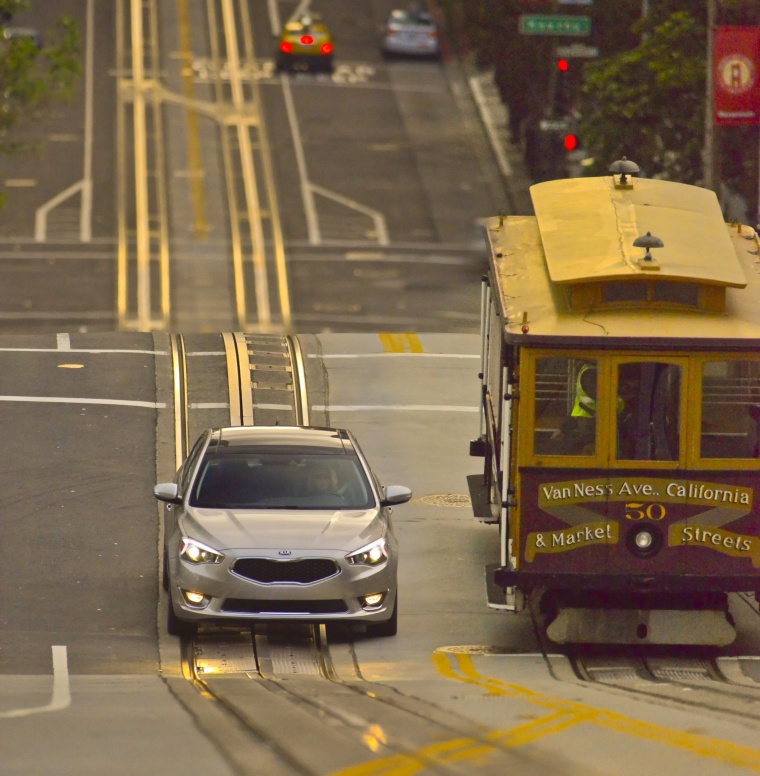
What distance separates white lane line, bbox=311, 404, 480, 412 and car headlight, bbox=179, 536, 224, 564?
329 inches

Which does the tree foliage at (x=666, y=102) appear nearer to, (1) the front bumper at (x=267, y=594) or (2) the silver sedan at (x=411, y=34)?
(1) the front bumper at (x=267, y=594)

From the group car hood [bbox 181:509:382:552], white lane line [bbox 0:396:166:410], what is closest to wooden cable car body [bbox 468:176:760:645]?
car hood [bbox 181:509:382:552]

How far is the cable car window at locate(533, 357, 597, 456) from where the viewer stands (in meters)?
13.7

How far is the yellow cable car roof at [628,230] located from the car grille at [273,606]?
3204mm

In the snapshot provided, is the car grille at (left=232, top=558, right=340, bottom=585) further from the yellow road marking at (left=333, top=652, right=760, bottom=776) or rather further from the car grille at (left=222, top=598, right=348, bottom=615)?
the yellow road marking at (left=333, top=652, right=760, bottom=776)

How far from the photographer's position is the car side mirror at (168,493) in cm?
1489

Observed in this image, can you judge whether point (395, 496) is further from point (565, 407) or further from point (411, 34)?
point (411, 34)

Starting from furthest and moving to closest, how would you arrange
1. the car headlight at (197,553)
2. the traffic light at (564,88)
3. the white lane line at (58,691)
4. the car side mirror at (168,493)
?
the traffic light at (564,88) < the car side mirror at (168,493) < the car headlight at (197,553) < the white lane line at (58,691)

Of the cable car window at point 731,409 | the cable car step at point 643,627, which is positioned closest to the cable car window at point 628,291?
the cable car window at point 731,409

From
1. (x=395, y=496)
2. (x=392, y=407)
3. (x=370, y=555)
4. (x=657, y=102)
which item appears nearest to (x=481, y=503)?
(x=395, y=496)

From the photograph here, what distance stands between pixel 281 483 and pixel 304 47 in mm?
43207

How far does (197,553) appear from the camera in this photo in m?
14.3

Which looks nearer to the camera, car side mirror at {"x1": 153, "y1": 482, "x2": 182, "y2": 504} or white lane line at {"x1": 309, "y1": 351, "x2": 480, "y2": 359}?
car side mirror at {"x1": 153, "y1": 482, "x2": 182, "y2": 504}

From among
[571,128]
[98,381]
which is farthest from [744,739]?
[571,128]
